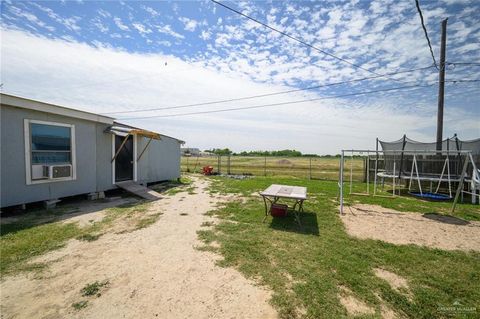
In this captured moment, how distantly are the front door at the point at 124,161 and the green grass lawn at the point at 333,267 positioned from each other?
5962 millimetres

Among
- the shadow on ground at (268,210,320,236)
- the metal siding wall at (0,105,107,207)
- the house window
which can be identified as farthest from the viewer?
the house window

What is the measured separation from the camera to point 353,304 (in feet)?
8.27

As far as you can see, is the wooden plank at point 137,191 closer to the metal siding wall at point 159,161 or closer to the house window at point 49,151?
the metal siding wall at point 159,161

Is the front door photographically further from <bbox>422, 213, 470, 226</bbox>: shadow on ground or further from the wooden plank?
<bbox>422, 213, 470, 226</bbox>: shadow on ground

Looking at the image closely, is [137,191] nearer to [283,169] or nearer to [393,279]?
[393,279]

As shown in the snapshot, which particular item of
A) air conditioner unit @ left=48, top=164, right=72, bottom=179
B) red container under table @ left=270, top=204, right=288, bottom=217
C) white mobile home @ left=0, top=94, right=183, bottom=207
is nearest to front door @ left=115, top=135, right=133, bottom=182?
white mobile home @ left=0, top=94, right=183, bottom=207

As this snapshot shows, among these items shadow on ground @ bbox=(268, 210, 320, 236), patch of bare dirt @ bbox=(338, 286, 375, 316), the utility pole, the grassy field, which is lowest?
patch of bare dirt @ bbox=(338, 286, 375, 316)

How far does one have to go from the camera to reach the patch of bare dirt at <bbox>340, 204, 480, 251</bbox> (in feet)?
14.6

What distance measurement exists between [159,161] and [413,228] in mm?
→ 10760

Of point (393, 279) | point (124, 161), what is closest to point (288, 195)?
point (393, 279)

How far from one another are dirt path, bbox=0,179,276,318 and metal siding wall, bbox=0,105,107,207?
3.06m

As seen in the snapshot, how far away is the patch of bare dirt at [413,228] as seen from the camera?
14.6 feet

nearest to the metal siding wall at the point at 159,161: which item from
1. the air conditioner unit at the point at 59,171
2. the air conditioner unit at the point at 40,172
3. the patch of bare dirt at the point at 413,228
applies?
the air conditioner unit at the point at 59,171

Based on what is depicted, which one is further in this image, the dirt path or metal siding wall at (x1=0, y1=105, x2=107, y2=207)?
metal siding wall at (x1=0, y1=105, x2=107, y2=207)
